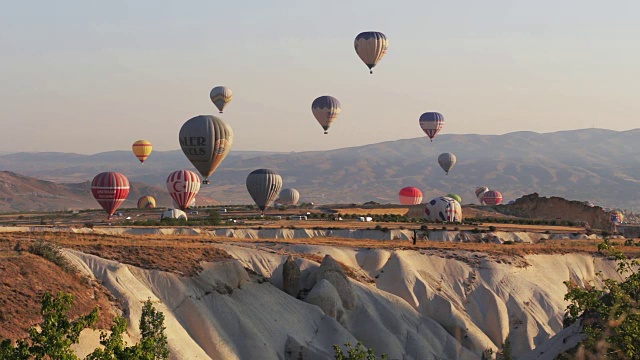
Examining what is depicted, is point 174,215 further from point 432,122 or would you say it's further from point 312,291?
point 432,122

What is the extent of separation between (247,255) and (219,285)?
1004 cm

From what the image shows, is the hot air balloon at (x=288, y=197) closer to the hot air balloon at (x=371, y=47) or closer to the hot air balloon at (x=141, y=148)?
the hot air balloon at (x=141, y=148)

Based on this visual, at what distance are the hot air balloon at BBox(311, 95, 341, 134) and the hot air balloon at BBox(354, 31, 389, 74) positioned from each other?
445 inches

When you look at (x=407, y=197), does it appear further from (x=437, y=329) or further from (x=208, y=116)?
(x=437, y=329)

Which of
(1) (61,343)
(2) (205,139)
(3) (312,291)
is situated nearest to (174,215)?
(2) (205,139)

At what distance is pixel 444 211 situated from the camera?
117812 millimetres

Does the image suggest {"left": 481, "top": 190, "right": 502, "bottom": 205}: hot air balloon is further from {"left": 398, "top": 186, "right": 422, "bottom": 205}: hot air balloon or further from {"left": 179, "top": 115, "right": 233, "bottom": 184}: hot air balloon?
{"left": 179, "top": 115, "right": 233, "bottom": 184}: hot air balloon

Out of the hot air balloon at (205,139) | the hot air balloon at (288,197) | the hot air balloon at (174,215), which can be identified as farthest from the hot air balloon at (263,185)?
the hot air balloon at (288,197)

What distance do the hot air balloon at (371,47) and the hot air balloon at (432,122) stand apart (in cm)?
3619

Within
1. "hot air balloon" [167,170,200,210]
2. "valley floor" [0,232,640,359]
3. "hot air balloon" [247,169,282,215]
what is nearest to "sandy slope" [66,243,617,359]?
"valley floor" [0,232,640,359]

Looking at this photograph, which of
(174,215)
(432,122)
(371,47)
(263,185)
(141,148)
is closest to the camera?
(174,215)

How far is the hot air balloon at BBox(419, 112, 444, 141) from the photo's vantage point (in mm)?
165875

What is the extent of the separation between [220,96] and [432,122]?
48.2 m

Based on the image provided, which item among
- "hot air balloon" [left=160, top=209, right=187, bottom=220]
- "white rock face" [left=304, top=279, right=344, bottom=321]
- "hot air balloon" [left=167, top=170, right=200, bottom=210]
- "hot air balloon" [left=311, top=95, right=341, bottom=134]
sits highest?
"hot air balloon" [left=311, top=95, right=341, bottom=134]
